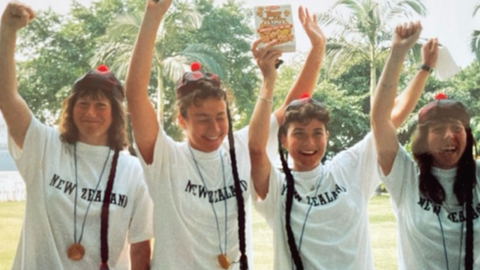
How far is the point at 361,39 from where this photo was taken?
1.59m

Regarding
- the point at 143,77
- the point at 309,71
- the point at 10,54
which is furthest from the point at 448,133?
the point at 10,54

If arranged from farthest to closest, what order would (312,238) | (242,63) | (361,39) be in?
(361,39) < (242,63) < (312,238)

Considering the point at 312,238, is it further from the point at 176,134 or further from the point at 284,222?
the point at 176,134

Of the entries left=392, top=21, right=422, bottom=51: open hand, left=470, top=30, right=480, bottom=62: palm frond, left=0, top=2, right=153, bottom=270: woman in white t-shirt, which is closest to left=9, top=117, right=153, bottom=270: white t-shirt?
left=0, top=2, right=153, bottom=270: woman in white t-shirt

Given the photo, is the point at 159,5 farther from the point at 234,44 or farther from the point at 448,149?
the point at 448,149

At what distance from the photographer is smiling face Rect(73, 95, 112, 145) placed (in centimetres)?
117

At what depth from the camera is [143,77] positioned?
1.08m

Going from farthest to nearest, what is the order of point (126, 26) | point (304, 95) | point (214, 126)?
point (126, 26) → point (304, 95) → point (214, 126)

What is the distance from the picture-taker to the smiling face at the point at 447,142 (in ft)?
3.98

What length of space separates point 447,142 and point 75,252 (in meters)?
0.81

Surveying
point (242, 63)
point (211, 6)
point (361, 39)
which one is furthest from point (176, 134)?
point (361, 39)

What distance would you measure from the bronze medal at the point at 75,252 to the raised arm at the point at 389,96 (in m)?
0.65

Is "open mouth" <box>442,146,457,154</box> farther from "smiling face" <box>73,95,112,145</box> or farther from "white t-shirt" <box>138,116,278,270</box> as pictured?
"smiling face" <box>73,95,112,145</box>

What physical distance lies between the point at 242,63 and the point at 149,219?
479 mm
